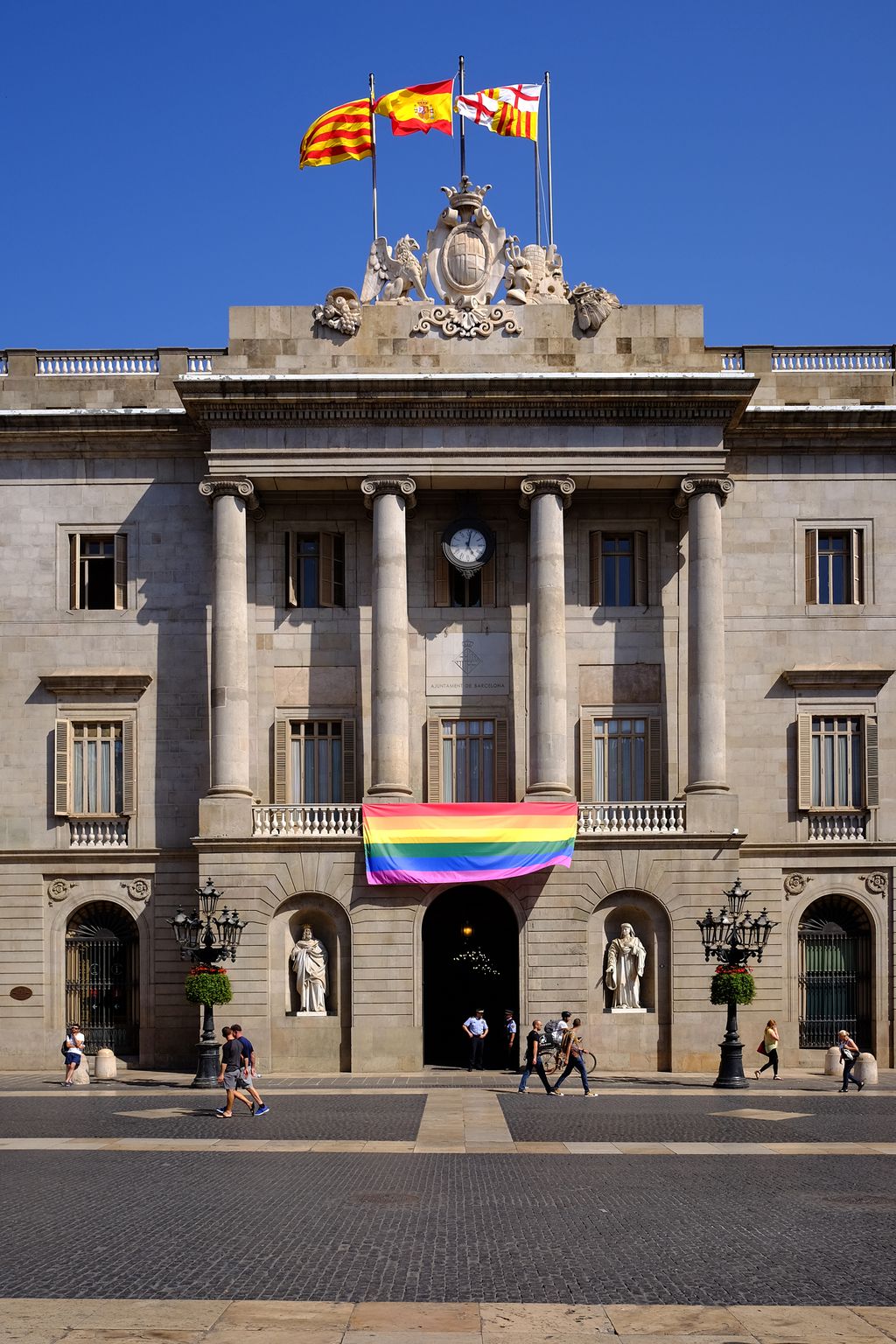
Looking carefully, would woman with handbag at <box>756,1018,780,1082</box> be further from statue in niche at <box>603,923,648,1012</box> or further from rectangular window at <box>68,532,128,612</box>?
rectangular window at <box>68,532,128,612</box>

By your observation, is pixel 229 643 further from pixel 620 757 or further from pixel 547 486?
pixel 620 757

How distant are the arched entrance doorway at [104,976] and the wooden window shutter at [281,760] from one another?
5.75 metres

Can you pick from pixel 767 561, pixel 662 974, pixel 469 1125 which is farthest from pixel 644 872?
pixel 469 1125

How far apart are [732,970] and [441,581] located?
14.6 meters

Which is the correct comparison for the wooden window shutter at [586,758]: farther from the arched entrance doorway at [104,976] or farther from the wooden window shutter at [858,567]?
the arched entrance doorway at [104,976]

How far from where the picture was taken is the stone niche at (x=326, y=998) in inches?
1826

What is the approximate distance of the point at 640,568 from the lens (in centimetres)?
5000

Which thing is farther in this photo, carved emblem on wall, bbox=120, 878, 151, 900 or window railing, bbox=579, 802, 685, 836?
carved emblem on wall, bbox=120, 878, 151, 900

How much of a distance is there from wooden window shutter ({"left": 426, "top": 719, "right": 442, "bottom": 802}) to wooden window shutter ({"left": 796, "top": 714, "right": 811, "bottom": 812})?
34.5ft

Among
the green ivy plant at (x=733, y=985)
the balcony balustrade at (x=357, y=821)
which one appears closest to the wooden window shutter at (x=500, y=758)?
the balcony balustrade at (x=357, y=821)

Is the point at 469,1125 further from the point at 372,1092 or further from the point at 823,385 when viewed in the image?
the point at 823,385

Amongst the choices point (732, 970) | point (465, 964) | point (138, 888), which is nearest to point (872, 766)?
point (732, 970)

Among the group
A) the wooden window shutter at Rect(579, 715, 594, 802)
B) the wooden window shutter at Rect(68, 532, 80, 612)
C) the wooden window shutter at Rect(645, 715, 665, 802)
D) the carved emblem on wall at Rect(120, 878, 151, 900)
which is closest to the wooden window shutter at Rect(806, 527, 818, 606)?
the wooden window shutter at Rect(645, 715, 665, 802)

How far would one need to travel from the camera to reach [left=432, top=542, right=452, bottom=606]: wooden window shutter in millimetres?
49594
